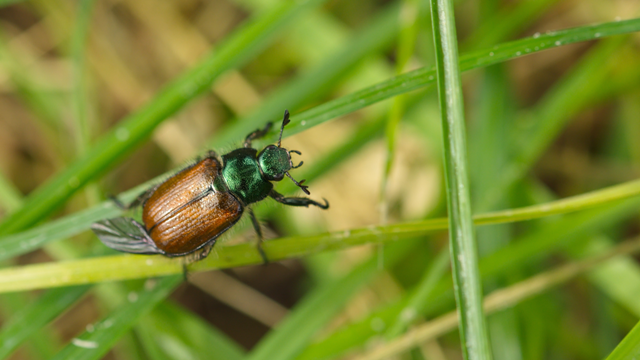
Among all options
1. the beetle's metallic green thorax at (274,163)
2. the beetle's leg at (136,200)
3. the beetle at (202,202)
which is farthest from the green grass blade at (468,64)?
the beetle's leg at (136,200)

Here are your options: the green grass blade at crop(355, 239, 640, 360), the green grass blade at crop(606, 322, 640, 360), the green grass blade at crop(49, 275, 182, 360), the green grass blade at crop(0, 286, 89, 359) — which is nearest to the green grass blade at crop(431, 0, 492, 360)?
the green grass blade at crop(606, 322, 640, 360)

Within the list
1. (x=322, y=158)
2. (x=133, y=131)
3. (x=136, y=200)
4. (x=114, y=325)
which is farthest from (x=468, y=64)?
(x=114, y=325)

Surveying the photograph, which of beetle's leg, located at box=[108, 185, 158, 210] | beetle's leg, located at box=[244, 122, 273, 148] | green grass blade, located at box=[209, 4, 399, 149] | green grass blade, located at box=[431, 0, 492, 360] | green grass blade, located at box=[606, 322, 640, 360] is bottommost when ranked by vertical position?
green grass blade, located at box=[606, 322, 640, 360]

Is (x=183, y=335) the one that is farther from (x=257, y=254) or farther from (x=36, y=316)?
(x=257, y=254)

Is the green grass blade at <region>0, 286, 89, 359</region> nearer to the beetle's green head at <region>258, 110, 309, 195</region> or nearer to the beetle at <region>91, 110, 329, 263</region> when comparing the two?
the beetle at <region>91, 110, 329, 263</region>

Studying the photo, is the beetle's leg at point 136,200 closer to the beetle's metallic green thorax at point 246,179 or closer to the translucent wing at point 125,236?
the translucent wing at point 125,236

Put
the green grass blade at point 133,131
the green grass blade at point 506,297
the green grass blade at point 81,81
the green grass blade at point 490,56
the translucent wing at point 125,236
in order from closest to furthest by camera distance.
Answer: the green grass blade at point 490,56 < the translucent wing at point 125,236 < the green grass blade at point 133,131 < the green grass blade at point 506,297 < the green grass blade at point 81,81
